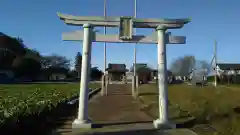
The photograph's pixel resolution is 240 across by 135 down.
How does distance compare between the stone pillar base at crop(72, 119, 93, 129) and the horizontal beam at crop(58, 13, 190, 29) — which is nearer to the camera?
the stone pillar base at crop(72, 119, 93, 129)

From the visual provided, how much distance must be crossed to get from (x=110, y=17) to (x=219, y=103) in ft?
23.7

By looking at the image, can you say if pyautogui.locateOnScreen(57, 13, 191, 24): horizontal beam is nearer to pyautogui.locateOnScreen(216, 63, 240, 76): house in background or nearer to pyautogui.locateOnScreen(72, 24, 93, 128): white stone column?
pyautogui.locateOnScreen(72, 24, 93, 128): white stone column

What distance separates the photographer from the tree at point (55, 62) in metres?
103

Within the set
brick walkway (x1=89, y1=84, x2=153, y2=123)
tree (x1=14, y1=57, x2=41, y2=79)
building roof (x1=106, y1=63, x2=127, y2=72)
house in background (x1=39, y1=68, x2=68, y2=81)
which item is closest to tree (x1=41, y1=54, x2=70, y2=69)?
house in background (x1=39, y1=68, x2=68, y2=81)

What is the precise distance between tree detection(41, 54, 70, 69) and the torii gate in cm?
9214

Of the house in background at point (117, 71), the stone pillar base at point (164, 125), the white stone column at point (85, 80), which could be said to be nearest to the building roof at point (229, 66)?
the house in background at point (117, 71)

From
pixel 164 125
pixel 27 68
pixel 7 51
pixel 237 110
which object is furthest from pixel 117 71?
pixel 164 125

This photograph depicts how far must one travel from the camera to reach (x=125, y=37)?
35.8 ft

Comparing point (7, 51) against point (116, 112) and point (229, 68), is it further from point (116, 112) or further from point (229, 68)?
point (116, 112)

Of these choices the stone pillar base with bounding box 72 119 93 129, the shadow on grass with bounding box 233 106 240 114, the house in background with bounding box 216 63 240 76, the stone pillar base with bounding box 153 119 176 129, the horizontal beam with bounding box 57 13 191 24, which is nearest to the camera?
the stone pillar base with bounding box 72 119 93 129

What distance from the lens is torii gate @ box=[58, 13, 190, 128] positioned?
35.0 feet

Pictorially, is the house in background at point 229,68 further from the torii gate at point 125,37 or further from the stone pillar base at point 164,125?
the stone pillar base at point 164,125

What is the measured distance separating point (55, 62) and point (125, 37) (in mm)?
99505

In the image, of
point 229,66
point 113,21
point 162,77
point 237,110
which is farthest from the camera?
point 229,66
